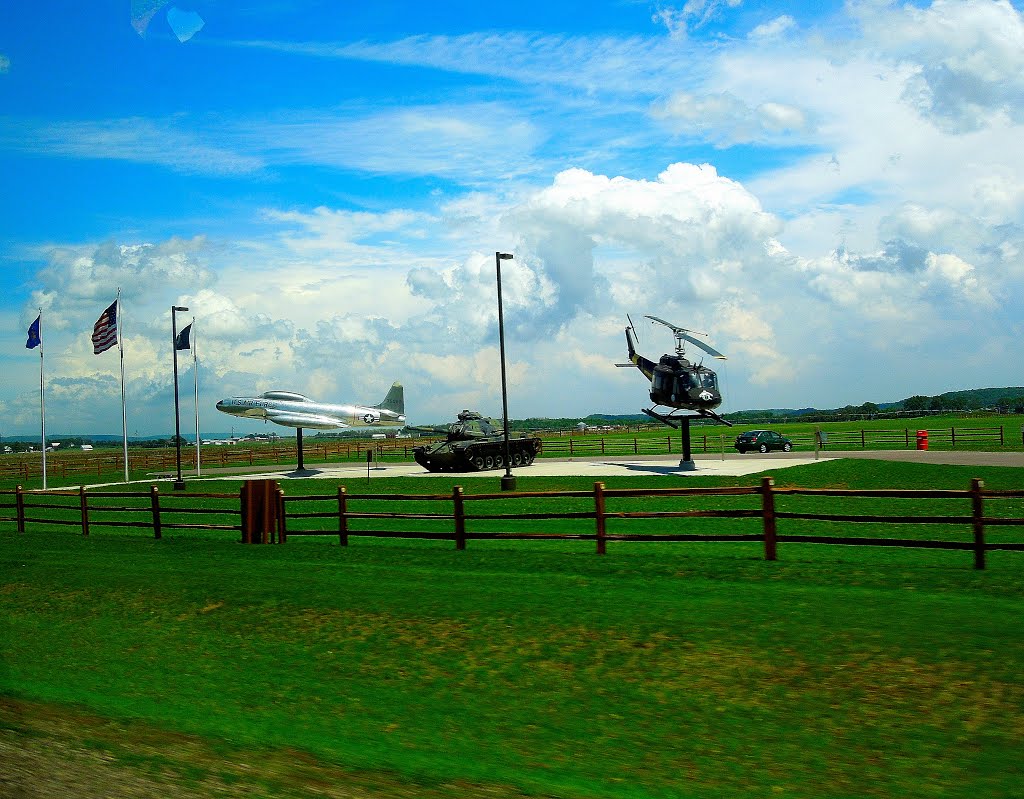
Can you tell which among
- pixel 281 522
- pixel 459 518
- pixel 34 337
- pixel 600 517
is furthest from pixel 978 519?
pixel 34 337

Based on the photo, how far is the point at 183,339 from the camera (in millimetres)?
44469

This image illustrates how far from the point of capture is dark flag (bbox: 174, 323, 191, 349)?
43.9 metres

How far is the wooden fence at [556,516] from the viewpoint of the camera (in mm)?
12930

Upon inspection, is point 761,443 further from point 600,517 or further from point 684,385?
point 600,517

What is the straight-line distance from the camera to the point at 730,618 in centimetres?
1002

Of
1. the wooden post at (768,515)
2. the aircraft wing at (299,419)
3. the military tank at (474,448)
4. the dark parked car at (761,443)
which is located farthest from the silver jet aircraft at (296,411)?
the wooden post at (768,515)

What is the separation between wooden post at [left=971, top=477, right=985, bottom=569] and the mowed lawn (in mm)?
372

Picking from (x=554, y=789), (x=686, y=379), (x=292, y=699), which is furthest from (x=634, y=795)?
(x=686, y=379)

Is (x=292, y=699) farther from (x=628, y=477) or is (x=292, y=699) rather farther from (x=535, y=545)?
(x=628, y=477)

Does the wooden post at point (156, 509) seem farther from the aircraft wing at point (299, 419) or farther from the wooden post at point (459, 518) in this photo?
the aircraft wing at point (299, 419)

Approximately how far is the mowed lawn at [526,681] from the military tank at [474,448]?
105 ft

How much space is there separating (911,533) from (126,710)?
15967 mm

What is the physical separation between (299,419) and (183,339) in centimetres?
1462

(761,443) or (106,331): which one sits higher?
(106,331)
